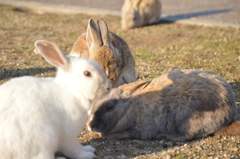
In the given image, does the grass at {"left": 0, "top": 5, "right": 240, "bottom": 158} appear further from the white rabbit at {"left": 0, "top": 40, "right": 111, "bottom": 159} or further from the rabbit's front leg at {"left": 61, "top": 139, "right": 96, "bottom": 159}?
the white rabbit at {"left": 0, "top": 40, "right": 111, "bottom": 159}

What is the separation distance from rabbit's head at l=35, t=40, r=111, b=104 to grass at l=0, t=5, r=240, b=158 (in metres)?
1.18

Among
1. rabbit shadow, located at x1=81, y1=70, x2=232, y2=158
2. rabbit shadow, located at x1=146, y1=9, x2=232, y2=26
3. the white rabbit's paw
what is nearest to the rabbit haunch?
rabbit shadow, located at x1=81, y1=70, x2=232, y2=158

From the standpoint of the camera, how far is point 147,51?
503 inches

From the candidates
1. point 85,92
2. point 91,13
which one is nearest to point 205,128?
point 85,92

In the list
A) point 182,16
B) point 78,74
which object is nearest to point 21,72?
point 78,74

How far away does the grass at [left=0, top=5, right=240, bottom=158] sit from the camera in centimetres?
589

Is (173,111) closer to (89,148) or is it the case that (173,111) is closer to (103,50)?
(89,148)

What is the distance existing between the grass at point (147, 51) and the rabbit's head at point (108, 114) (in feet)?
0.76

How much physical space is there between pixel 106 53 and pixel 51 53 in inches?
116

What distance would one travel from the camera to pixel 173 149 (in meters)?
5.76

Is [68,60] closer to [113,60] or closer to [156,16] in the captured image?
[113,60]

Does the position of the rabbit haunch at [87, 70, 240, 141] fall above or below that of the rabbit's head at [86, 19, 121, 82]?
below

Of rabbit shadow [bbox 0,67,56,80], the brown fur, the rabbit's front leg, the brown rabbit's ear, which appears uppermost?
the brown rabbit's ear

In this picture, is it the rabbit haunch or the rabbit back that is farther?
the rabbit haunch
